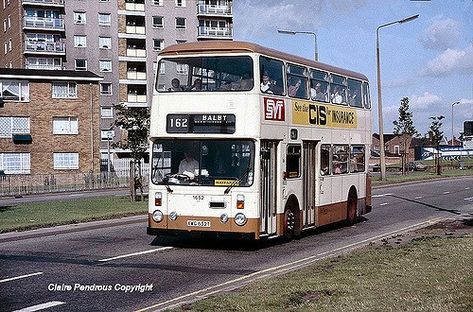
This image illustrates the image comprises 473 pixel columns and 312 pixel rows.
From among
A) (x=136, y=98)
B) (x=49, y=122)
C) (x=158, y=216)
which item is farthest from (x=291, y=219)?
(x=136, y=98)

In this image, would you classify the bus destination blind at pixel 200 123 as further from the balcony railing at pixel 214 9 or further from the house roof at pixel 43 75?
the balcony railing at pixel 214 9

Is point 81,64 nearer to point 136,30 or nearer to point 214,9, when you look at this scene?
point 136,30

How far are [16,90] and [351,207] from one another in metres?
41.8

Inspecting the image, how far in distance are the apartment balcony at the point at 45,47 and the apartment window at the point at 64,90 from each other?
1481cm

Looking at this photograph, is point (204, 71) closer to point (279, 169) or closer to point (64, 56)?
point (279, 169)

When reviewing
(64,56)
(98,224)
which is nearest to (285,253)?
(98,224)

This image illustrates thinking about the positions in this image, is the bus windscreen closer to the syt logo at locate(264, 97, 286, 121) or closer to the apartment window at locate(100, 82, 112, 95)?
the syt logo at locate(264, 97, 286, 121)

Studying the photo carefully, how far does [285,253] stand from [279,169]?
1.93m

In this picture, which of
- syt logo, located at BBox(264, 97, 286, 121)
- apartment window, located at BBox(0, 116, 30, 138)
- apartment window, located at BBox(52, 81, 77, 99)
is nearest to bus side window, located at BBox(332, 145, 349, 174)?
syt logo, located at BBox(264, 97, 286, 121)

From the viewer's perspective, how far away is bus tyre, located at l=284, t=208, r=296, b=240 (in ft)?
56.9

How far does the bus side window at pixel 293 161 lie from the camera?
1734 cm

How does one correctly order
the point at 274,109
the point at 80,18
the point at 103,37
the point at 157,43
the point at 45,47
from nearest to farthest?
the point at 274,109
the point at 45,47
the point at 80,18
the point at 103,37
the point at 157,43

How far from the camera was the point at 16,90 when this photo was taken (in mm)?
58312

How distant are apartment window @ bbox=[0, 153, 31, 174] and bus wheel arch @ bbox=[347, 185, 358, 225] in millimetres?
41929
